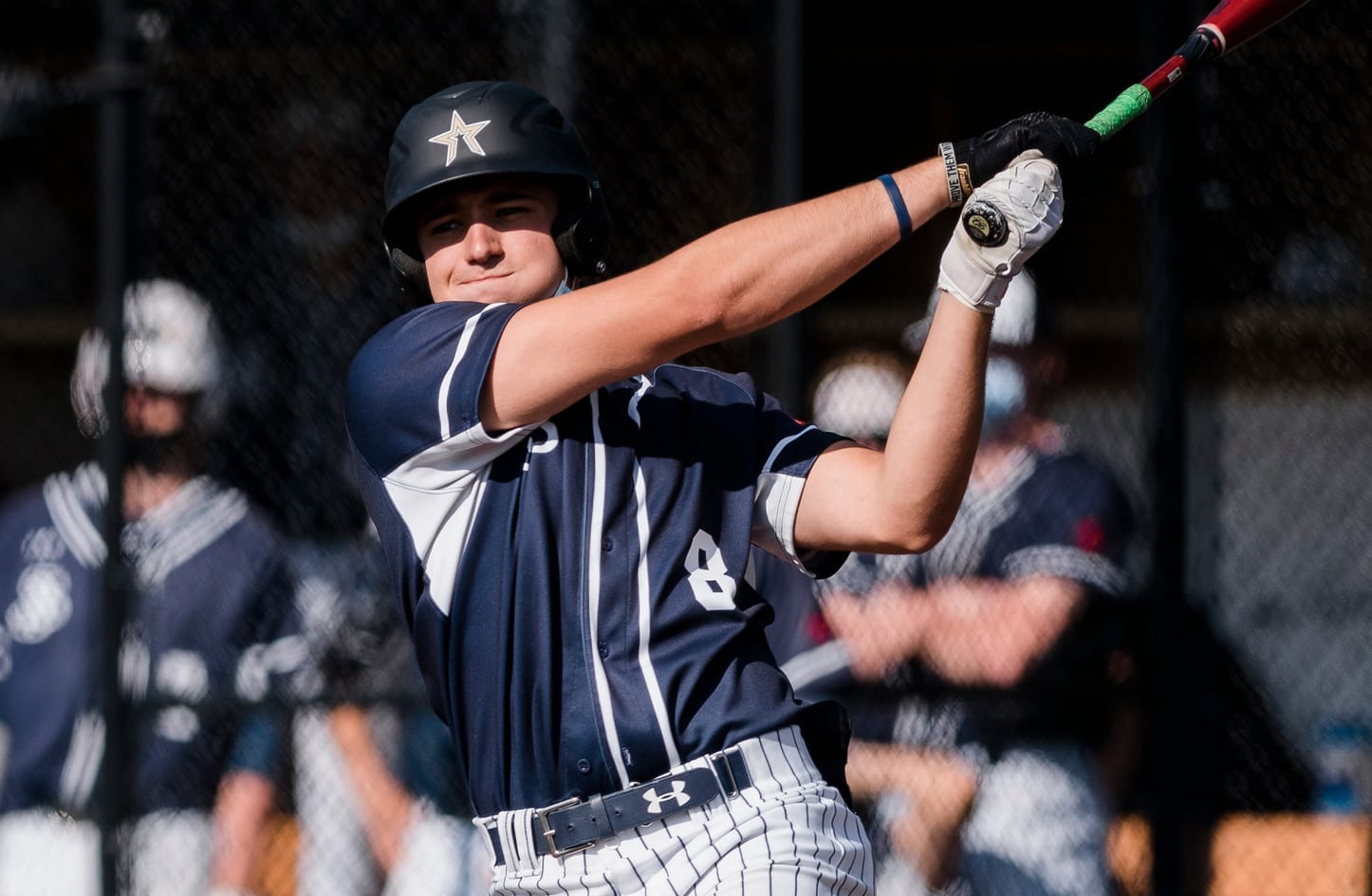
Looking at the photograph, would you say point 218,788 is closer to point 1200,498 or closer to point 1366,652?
point 1200,498

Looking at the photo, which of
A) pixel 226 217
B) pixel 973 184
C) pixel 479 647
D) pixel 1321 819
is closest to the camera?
pixel 973 184

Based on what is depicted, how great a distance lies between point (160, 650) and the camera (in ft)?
13.2

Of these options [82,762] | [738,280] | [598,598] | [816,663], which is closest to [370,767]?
[82,762]

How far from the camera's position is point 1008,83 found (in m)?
4.12

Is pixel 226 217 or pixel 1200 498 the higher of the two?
pixel 226 217

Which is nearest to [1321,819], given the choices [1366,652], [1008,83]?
[1366,652]

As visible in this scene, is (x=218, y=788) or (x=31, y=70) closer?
(x=218, y=788)

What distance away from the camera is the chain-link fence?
3893mm

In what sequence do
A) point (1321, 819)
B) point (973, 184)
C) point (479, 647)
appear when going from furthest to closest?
1. point (1321, 819)
2. point (479, 647)
3. point (973, 184)

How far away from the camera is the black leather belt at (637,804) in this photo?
2.04 m

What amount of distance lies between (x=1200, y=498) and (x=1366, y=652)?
526 mm

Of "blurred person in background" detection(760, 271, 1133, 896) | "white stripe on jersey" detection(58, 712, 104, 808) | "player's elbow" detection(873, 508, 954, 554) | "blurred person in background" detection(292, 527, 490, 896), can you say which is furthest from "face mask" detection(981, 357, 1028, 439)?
"white stripe on jersey" detection(58, 712, 104, 808)

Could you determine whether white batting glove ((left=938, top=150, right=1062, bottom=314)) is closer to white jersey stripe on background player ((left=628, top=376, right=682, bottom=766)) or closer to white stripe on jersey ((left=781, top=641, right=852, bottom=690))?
white jersey stripe on background player ((left=628, top=376, right=682, bottom=766))

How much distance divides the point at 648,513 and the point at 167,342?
2.38 m
